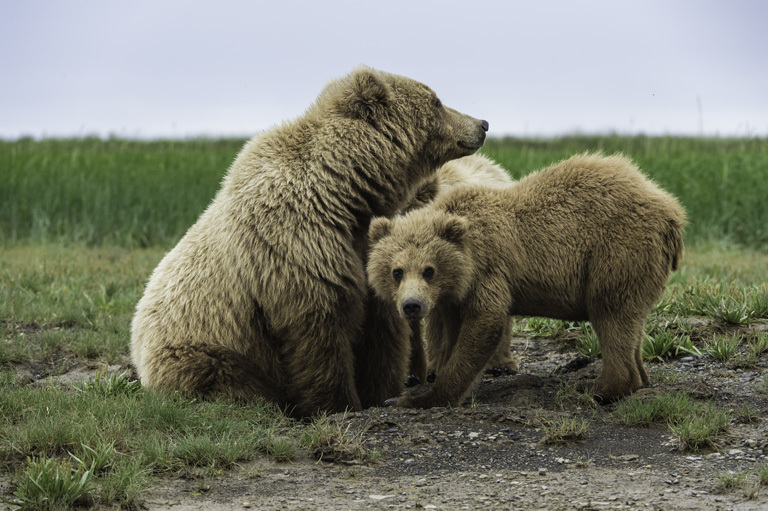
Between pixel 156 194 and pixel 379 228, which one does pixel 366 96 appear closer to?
pixel 379 228

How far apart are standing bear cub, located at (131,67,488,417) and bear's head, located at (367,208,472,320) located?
0.33 metres

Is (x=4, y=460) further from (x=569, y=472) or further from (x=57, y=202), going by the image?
(x=57, y=202)

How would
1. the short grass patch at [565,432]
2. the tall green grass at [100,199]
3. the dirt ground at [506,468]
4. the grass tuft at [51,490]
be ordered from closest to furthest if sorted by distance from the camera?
the grass tuft at [51,490], the dirt ground at [506,468], the short grass patch at [565,432], the tall green grass at [100,199]

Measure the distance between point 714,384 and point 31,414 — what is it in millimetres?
4646

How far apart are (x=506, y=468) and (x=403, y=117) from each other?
258 cm

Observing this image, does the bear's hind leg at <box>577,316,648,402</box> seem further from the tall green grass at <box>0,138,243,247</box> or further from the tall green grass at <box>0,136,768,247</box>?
the tall green grass at <box>0,138,243,247</box>

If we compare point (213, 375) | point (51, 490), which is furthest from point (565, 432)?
point (51, 490)

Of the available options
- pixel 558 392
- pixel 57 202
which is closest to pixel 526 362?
pixel 558 392

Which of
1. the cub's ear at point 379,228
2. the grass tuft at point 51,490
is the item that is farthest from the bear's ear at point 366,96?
the grass tuft at point 51,490

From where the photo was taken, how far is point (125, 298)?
9.98m

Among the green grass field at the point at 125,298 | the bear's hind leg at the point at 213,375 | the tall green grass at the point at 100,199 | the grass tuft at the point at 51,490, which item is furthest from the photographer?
the tall green grass at the point at 100,199

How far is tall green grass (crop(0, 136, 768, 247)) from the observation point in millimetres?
14594

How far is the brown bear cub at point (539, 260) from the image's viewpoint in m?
5.67

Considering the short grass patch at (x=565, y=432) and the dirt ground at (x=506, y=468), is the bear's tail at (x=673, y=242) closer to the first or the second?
the dirt ground at (x=506, y=468)
